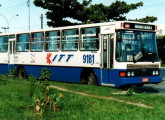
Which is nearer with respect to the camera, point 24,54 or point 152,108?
point 152,108

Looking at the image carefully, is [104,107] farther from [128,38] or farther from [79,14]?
[79,14]

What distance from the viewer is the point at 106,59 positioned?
1579 cm

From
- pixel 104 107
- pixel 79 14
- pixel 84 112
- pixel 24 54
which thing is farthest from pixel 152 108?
pixel 79 14

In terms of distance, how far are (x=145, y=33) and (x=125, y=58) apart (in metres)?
1.67

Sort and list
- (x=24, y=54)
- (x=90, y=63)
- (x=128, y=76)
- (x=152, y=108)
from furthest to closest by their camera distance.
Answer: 1. (x=24, y=54)
2. (x=90, y=63)
3. (x=128, y=76)
4. (x=152, y=108)

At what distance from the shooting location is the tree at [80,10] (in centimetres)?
4138

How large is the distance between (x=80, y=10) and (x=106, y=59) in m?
26.6

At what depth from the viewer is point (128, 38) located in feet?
50.2

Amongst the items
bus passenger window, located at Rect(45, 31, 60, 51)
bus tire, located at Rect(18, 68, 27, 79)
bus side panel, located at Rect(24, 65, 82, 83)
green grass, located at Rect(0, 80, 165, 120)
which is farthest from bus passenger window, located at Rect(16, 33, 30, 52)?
green grass, located at Rect(0, 80, 165, 120)

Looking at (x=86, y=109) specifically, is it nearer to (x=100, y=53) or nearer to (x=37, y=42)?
(x=100, y=53)

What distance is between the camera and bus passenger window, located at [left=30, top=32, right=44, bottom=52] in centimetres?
2072

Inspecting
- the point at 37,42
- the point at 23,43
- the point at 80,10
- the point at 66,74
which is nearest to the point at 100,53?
the point at 66,74

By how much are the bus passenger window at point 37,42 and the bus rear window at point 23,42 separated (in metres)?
0.62

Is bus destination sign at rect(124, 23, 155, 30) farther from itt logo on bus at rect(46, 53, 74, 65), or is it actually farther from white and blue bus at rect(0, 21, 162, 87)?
itt logo on bus at rect(46, 53, 74, 65)
